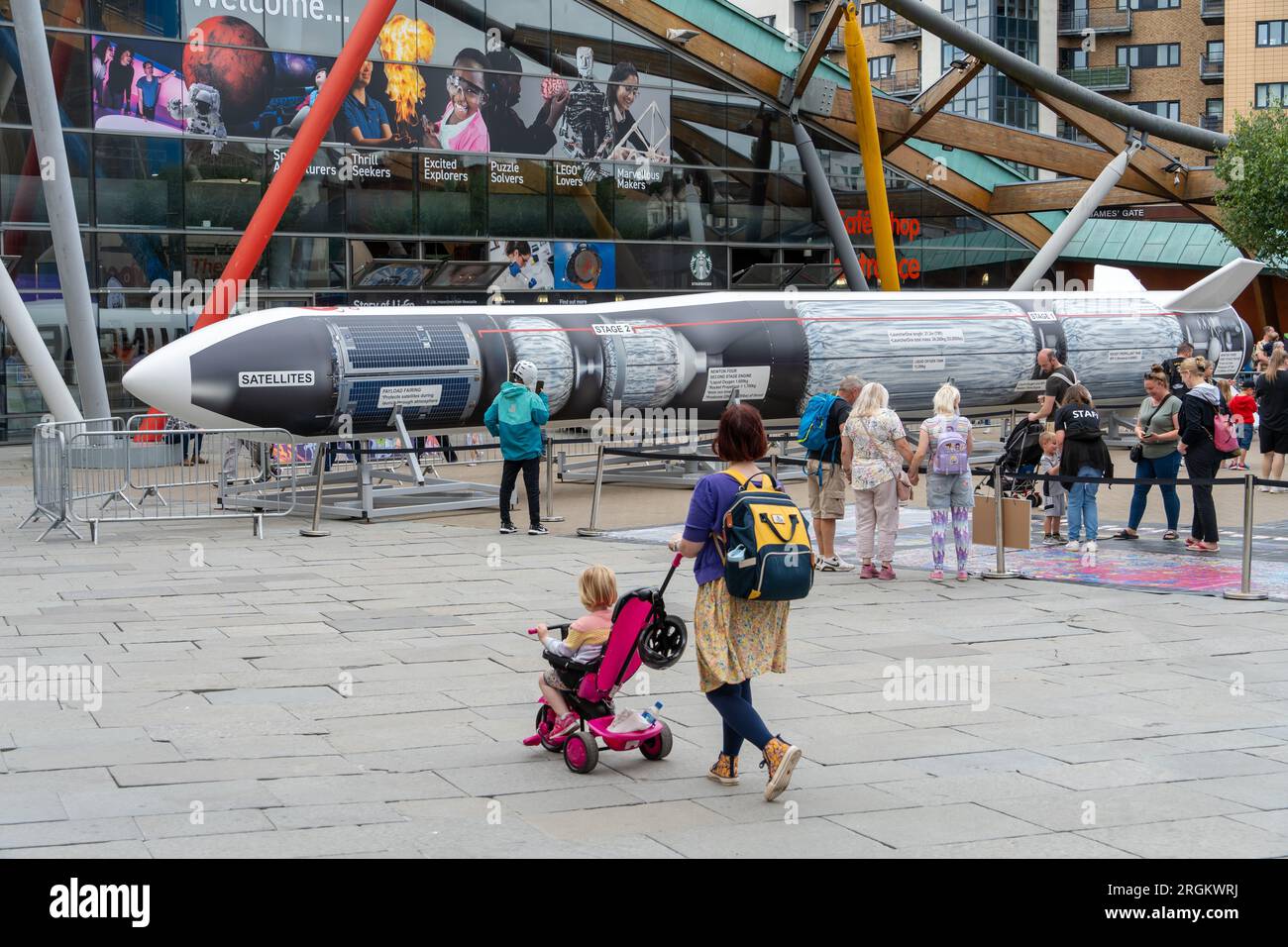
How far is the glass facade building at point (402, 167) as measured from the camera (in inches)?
1013

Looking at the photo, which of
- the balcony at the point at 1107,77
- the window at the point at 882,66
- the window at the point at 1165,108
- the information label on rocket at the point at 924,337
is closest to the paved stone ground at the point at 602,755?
the information label on rocket at the point at 924,337

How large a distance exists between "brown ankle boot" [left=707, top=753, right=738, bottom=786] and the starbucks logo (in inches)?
1065

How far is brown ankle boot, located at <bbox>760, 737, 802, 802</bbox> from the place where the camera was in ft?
20.1

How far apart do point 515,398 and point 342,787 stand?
8851mm

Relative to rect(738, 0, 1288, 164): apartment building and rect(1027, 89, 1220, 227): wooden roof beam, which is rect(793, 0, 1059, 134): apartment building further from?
rect(1027, 89, 1220, 227): wooden roof beam

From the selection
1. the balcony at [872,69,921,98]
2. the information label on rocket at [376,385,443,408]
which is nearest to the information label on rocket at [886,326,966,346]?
the information label on rocket at [376,385,443,408]

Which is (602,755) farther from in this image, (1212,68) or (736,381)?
(1212,68)

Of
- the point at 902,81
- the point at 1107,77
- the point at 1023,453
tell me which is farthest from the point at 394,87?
the point at 902,81

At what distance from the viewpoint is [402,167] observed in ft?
94.6

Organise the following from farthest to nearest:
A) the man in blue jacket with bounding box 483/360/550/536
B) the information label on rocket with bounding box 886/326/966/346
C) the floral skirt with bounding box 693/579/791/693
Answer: the information label on rocket with bounding box 886/326/966/346 → the man in blue jacket with bounding box 483/360/550/536 → the floral skirt with bounding box 693/579/791/693

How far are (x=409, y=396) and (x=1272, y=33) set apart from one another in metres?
55.7

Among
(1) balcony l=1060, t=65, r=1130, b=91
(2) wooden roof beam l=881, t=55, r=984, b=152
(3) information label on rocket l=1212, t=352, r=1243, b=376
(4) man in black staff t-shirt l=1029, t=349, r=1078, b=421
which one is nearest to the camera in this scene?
(4) man in black staff t-shirt l=1029, t=349, r=1078, b=421

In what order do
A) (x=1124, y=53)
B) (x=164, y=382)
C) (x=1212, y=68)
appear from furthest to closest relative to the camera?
(x=1124, y=53), (x=1212, y=68), (x=164, y=382)

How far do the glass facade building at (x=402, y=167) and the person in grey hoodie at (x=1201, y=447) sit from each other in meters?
10.5
